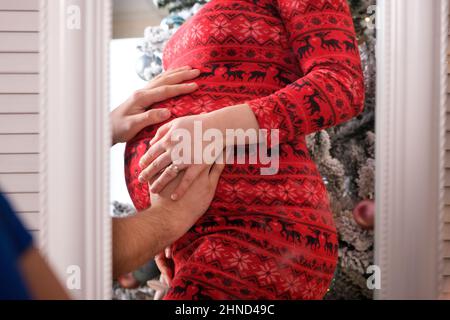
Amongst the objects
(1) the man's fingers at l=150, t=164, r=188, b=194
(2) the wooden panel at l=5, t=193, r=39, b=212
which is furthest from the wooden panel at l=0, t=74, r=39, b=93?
(1) the man's fingers at l=150, t=164, r=188, b=194

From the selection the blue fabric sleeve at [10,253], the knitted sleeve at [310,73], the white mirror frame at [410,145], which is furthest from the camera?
the white mirror frame at [410,145]

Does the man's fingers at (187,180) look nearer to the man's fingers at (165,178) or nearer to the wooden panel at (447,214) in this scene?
the man's fingers at (165,178)

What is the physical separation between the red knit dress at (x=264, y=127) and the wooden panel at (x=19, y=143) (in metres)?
0.24

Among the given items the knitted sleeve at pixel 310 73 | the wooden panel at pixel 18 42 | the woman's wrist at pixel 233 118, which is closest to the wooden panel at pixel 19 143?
the wooden panel at pixel 18 42

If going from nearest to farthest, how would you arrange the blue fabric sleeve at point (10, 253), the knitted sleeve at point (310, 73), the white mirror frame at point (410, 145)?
the blue fabric sleeve at point (10, 253), the knitted sleeve at point (310, 73), the white mirror frame at point (410, 145)

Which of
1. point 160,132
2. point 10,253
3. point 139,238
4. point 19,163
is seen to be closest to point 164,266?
point 139,238

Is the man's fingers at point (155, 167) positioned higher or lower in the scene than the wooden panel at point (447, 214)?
higher

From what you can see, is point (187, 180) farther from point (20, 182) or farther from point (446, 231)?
point (446, 231)

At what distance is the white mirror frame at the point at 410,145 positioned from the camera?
1668 mm

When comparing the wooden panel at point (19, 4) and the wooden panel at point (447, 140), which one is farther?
the wooden panel at point (447, 140)

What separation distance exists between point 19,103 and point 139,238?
46 centimetres

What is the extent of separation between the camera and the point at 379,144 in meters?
1.68

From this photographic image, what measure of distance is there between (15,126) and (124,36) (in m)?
0.36

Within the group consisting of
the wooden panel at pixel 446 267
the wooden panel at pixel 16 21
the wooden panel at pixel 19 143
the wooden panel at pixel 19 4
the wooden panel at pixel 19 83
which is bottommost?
the wooden panel at pixel 446 267
